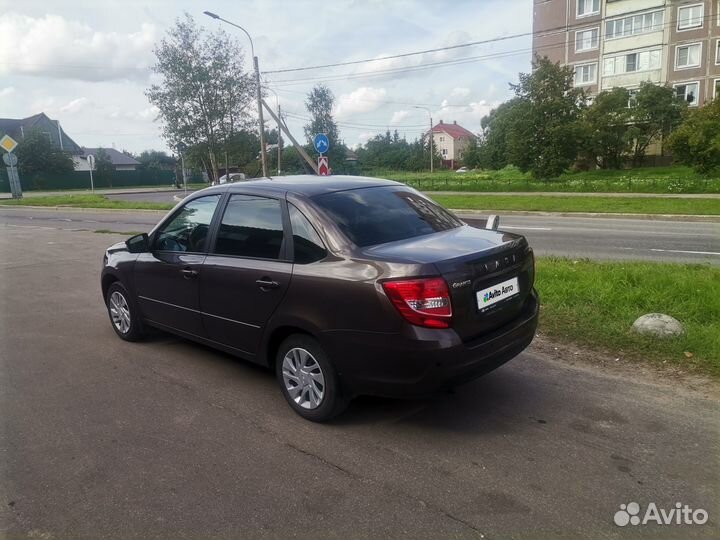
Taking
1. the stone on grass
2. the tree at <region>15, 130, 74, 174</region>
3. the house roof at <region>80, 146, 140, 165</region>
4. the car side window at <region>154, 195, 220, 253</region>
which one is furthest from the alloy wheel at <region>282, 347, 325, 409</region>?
the house roof at <region>80, 146, 140, 165</region>

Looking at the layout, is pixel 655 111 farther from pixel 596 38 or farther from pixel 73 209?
pixel 73 209

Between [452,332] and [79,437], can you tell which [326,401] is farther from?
[79,437]

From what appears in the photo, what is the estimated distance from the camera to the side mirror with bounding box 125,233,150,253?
5141 millimetres

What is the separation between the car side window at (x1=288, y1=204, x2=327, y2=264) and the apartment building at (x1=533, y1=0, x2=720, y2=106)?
1796 inches

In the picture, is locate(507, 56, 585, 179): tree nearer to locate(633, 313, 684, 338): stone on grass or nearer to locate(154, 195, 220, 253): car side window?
locate(633, 313, 684, 338): stone on grass

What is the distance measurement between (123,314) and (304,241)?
2.80 m

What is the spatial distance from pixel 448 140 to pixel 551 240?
10935 centimetres

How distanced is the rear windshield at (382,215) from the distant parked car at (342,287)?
0.01 m

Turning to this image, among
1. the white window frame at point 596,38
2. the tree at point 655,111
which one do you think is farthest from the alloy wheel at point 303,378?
the white window frame at point 596,38

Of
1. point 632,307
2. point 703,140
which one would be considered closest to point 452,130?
point 703,140

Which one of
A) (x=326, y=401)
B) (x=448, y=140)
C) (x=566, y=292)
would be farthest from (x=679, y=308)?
(x=448, y=140)

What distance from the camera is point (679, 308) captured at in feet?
18.5

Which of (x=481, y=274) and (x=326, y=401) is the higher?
(x=481, y=274)

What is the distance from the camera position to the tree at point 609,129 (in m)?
40.6
